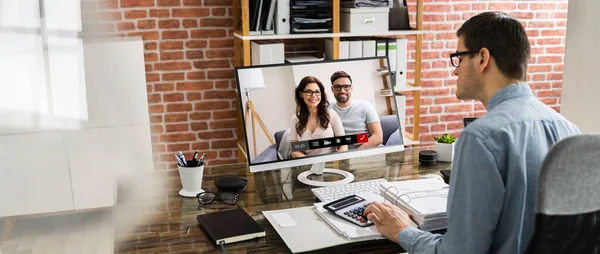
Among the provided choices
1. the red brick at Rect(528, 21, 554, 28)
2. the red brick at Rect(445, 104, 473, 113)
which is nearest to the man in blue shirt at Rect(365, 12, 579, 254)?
the red brick at Rect(445, 104, 473, 113)

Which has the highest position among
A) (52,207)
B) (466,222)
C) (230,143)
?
(466,222)

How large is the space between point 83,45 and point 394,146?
262cm

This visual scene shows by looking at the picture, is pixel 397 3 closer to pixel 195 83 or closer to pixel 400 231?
pixel 195 83

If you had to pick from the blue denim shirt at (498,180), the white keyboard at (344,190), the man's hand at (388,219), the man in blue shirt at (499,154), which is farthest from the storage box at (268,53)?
the blue denim shirt at (498,180)

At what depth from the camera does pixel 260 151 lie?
2.17 m

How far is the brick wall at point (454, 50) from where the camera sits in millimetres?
4410

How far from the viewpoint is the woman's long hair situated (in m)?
2.20

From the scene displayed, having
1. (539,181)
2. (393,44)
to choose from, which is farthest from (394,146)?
(393,44)

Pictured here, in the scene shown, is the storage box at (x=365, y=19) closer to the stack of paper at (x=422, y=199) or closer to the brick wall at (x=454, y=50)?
the brick wall at (x=454, y=50)

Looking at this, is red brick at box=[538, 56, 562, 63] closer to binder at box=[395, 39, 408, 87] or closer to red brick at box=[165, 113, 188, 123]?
binder at box=[395, 39, 408, 87]

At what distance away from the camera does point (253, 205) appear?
2.08 meters

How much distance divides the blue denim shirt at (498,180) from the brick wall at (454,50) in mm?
2907

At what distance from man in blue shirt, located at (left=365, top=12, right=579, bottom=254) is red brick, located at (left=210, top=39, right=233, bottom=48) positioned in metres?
2.57

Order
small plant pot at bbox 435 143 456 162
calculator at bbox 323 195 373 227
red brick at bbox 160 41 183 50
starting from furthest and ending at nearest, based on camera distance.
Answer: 1. red brick at bbox 160 41 183 50
2. small plant pot at bbox 435 143 456 162
3. calculator at bbox 323 195 373 227
